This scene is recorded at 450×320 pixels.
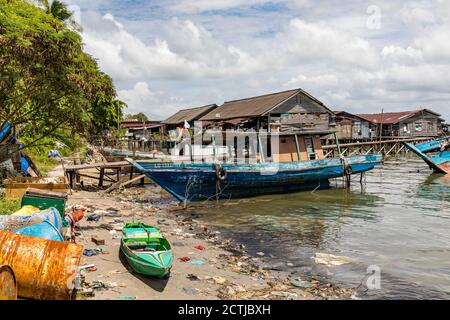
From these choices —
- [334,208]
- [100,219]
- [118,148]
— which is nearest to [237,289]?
[100,219]

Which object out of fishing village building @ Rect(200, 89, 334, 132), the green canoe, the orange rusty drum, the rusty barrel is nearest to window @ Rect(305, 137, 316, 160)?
fishing village building @ Rect(200, 89, 334, 132)

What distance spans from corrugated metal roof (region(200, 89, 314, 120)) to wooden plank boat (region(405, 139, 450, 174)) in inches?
395

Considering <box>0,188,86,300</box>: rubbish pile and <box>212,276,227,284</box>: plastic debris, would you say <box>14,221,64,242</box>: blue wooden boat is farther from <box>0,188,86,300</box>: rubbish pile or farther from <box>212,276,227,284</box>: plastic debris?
<box>212,276,227,284</box>: plastic debris

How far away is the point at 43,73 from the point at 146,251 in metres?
5.19

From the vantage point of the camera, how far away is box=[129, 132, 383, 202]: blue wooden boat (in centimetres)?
1591

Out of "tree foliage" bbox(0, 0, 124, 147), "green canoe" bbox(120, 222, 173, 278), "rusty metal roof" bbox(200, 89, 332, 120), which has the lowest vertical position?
"green canoe" bbox(120, 222, 173, 278)

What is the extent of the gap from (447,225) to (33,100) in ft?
44.8

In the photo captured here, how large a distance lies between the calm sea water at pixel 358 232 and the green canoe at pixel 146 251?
2889 mm

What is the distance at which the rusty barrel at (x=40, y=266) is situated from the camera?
5.18 meters

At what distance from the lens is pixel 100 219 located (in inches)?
476

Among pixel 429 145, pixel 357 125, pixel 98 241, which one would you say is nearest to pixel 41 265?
pixel 98 241

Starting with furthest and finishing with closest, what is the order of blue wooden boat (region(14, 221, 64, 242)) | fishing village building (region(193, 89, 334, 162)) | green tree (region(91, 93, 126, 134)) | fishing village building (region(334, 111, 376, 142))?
fishing village building (region(334, 111, 376, 142)) → green tree (region(91, 93, 126, 134)) → fishing village building (region(193, 89, 334, 162)) → blue wooden boat (region(14, 221, 64, 242))

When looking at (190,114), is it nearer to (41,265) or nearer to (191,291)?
(191,291)
